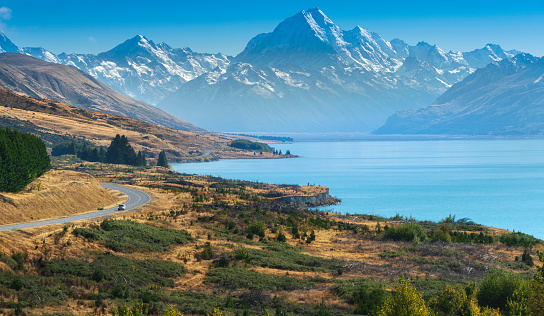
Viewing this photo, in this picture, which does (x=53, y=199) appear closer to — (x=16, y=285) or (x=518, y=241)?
(x=16, y=285)

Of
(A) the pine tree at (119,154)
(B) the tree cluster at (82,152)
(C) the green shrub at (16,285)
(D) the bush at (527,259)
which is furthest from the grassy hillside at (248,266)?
(B) the tree cluster at (82,152)

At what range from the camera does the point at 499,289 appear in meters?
35.3

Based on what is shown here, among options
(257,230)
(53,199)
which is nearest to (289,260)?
(257,230)

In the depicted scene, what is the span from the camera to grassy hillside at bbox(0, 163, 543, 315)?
32.9 m

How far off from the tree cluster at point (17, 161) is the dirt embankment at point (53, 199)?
4.22 feet

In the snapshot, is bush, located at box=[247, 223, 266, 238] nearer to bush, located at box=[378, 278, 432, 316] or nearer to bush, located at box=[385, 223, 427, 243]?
bush, located at box=[385, 223, 427, 243]

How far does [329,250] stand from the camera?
58.4 metres

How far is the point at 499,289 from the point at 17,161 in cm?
5424

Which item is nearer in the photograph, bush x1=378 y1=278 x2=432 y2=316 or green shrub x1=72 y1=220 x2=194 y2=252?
bush x1=378 y1=278 x2=432 y2=316

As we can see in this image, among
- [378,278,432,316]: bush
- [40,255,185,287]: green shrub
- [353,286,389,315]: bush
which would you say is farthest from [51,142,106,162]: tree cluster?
[378,278,432,316]: bush

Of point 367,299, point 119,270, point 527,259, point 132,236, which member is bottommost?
point 119,270

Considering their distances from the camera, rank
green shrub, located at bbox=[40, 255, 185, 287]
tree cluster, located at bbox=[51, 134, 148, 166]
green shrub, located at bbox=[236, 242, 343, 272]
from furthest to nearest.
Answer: tree cluster, located at bbox=[51, 134, 148, 166]
green shrub, located at bbox=[236, 242, 343, 272]
green shrub, located at bbox=[40, 255, 185, 287]

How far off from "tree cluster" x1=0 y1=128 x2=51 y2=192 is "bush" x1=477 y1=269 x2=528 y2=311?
50466 mm

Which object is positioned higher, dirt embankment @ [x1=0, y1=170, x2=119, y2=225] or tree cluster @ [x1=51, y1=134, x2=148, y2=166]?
tree cluster @ [x1=51, y1=134, x2=148, y2=166]
